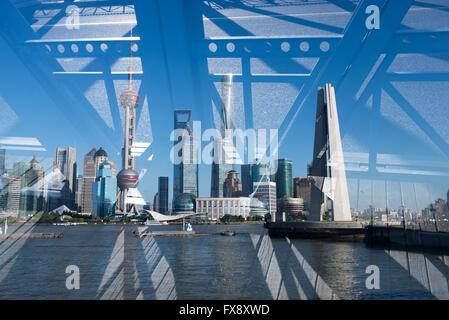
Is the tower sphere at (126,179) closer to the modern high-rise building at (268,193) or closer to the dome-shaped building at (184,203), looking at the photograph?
the dome-shaped building at (184,203)

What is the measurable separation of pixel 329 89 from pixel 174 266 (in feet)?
36.2

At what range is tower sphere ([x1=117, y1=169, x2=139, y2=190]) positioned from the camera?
129ft

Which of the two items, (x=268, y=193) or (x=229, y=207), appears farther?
(x=229, y=207)

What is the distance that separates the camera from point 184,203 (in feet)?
154

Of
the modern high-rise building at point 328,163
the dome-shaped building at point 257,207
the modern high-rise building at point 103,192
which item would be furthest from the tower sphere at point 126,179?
the modern high-rise building at point 328,163

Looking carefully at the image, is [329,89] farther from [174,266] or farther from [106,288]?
[106,288]

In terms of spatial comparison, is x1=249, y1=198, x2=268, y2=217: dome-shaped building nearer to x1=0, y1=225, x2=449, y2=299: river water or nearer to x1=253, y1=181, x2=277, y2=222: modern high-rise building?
x1=253, y1=181, x2=277, y2=222: modern high-rise building

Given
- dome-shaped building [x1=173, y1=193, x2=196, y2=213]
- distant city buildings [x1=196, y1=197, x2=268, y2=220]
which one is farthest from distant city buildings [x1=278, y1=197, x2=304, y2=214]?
dome-shaped building [x1=173, y1=193, x2=196, y2=213]

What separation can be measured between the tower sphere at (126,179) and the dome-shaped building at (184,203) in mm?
7646

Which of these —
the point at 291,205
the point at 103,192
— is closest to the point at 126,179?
the point at 103,192

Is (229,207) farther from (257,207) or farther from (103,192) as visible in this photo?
(103,192)

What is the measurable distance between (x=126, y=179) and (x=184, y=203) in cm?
953

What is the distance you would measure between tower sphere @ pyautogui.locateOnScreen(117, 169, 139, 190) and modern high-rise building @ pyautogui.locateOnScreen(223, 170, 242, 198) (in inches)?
369

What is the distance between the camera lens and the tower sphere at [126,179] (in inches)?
1548
